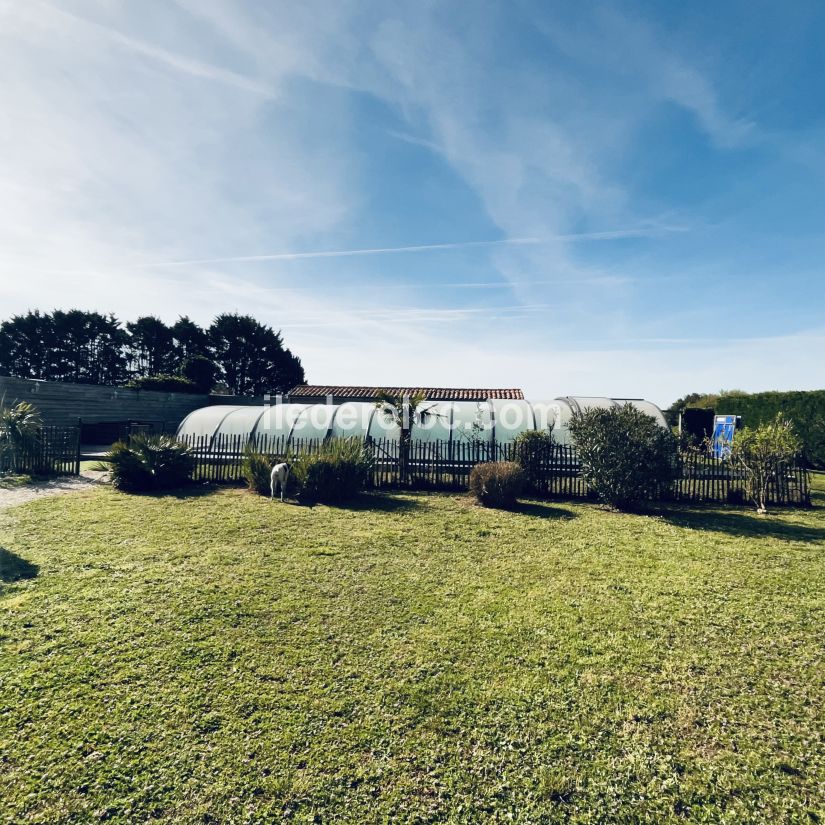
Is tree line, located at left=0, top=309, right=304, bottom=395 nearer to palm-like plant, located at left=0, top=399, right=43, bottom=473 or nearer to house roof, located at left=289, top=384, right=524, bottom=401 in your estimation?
house roof, located at left=289, top=384, right=524, bottom=401

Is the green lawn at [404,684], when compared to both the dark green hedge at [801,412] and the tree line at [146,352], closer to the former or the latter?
the dark green hedge at [801,412]

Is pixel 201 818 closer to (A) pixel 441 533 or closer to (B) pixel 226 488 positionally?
(A) pixel 441 533

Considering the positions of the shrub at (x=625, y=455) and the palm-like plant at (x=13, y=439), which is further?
the palm-like plant at (x=13, y=439)

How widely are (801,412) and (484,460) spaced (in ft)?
52.9

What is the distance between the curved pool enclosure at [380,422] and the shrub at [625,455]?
5057 millimetres

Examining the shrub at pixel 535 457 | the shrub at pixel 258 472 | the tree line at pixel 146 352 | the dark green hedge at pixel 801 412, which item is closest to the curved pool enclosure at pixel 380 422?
the shrub at pixel 535 457

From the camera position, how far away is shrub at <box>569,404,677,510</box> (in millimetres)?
10906

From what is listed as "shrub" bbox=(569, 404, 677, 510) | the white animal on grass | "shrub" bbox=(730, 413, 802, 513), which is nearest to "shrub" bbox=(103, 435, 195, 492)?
the white animal on grass

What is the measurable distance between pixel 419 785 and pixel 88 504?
10900 millimetres

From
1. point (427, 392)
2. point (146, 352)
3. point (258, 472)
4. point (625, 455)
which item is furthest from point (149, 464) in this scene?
point (146, 352)

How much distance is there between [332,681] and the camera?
3.90 m

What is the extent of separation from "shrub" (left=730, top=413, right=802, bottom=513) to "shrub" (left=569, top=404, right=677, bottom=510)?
2131 mm

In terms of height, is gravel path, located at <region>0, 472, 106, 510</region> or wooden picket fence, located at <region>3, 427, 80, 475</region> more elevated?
wooden picket fence, located at <region>3, 427, 80, 475</region>

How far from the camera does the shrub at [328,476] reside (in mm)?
11797
